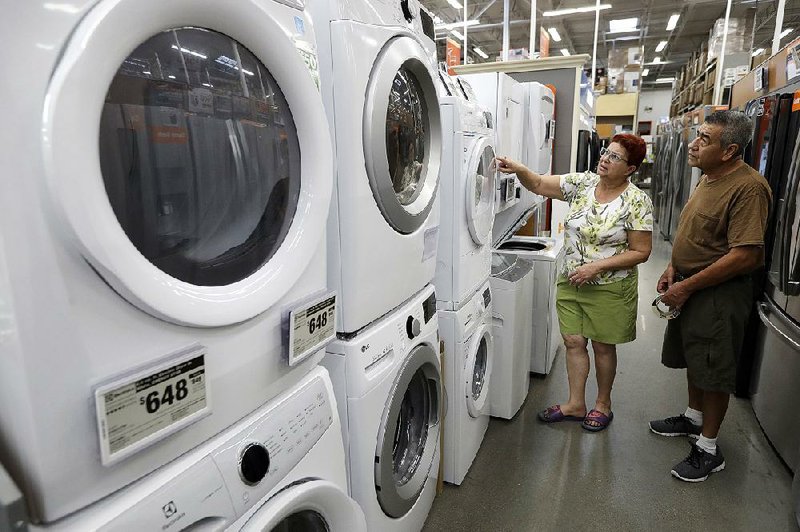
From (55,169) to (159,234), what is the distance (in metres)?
0.23

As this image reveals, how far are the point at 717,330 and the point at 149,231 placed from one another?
2189 millimetres

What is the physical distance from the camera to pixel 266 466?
89 centimetres

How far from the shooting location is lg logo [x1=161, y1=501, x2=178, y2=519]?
709 millimetres

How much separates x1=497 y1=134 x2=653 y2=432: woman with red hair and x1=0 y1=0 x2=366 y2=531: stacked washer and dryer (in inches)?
63.5

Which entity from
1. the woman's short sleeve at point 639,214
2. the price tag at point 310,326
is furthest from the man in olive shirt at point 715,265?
the price tag at point 310,326

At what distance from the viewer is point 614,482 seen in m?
2.21

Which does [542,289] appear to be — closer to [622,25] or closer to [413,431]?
[413,431]

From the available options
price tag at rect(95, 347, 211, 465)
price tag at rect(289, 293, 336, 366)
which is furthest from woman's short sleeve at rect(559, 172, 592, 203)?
price tag at rect(95, 347, 211, 465)

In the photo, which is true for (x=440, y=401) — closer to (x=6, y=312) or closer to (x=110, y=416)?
(x=110, y=416)

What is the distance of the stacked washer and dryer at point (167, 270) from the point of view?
0.54 m

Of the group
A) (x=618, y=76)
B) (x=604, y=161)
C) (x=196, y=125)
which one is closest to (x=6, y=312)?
(x=196, y=125)

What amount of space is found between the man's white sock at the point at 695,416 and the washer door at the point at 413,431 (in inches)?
61.3

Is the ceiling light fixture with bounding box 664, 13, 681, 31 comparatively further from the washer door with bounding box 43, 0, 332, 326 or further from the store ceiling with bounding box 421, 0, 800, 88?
the washer door with bounding box 43, 0, 332, 326

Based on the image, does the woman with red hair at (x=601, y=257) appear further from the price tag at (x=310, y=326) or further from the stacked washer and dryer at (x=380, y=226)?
the price tag at (x=310, y=326)
